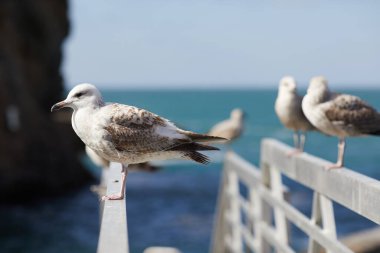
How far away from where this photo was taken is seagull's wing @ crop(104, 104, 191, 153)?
335 cm

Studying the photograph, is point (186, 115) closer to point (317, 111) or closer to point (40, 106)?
point (40, 106)

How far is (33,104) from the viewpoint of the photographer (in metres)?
26.3

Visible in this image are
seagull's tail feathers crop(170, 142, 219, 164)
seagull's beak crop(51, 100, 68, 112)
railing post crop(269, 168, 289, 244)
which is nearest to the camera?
seagull's beak crop(51, 100, 68, 112)

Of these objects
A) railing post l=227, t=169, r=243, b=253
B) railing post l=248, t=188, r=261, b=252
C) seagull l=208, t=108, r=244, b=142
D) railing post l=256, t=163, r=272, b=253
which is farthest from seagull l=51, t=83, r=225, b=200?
seagull l=208, t=108, r=244, b=142

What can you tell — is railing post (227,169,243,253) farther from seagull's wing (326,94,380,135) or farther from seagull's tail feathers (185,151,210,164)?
seagull's tail feathers (185,151,210,164)

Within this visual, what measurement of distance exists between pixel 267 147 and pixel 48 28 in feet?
86.0

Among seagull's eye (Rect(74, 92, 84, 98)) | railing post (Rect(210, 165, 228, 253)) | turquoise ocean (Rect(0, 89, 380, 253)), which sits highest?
seagull's eye (Rect(74, 92, 84, 98))

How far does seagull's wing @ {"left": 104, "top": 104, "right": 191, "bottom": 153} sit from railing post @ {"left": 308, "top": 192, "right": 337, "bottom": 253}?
84 cm

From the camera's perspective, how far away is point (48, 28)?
30.3 m

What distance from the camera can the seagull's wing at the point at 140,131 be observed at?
3.35m

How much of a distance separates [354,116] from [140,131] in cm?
141

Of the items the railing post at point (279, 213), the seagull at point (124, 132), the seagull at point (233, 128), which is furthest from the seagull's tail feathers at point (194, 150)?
the seagull at point (233, 128)

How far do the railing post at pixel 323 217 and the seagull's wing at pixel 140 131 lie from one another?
84 cm

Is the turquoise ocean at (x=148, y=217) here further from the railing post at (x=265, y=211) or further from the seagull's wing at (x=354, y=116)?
the seagull's wing at (x=354, y=116)
